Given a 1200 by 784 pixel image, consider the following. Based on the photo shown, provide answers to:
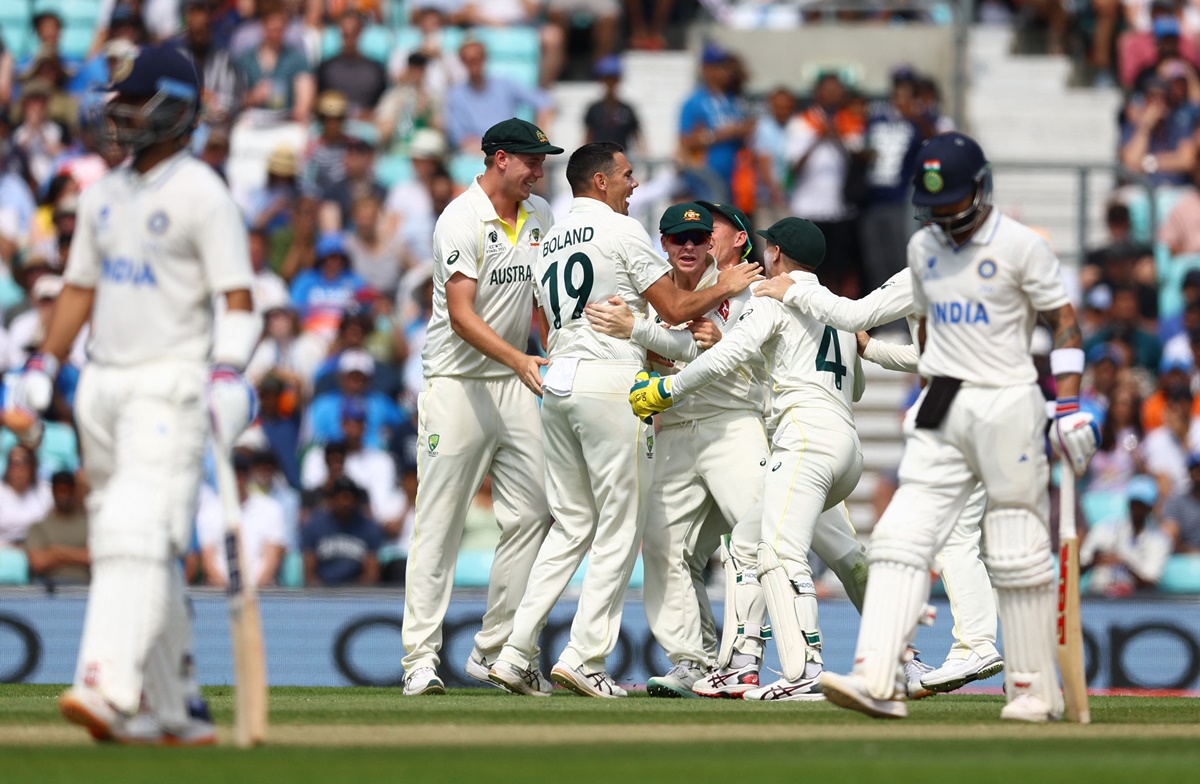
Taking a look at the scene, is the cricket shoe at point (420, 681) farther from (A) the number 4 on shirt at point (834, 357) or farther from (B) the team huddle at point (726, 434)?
(A) the number 4 on shirt at point (834, 357)

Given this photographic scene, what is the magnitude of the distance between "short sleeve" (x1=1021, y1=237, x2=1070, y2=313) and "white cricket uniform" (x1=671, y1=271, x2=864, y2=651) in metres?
1.94

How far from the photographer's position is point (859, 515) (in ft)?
53.5

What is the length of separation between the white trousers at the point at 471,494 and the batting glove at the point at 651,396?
0.94 m

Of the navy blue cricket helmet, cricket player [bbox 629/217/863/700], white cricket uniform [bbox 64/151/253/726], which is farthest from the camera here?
cricket player [bbox 629/217/863/700]

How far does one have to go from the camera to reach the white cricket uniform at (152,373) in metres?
6.84

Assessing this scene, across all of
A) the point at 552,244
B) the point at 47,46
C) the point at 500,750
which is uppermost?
the point at 47,46

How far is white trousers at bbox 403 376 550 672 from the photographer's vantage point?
1013 cm

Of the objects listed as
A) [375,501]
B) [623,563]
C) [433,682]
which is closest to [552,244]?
[623,563]

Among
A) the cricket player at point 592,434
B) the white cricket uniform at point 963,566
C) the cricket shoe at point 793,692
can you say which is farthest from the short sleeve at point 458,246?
the cricket shoe at point 793,692

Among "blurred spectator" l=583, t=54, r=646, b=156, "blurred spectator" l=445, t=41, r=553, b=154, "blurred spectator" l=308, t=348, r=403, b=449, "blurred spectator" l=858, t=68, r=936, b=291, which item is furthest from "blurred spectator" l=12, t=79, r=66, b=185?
"blurred spectator" l=858, t=68, r=936, b=291

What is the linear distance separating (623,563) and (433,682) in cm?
121

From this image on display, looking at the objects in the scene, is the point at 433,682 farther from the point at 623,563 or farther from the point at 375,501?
the point at 375,501

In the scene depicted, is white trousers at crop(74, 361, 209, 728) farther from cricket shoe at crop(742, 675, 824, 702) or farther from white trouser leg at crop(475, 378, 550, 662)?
cricket shoe at crop(742, 675, 824, 702)

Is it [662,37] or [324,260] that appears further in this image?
[662,37]
